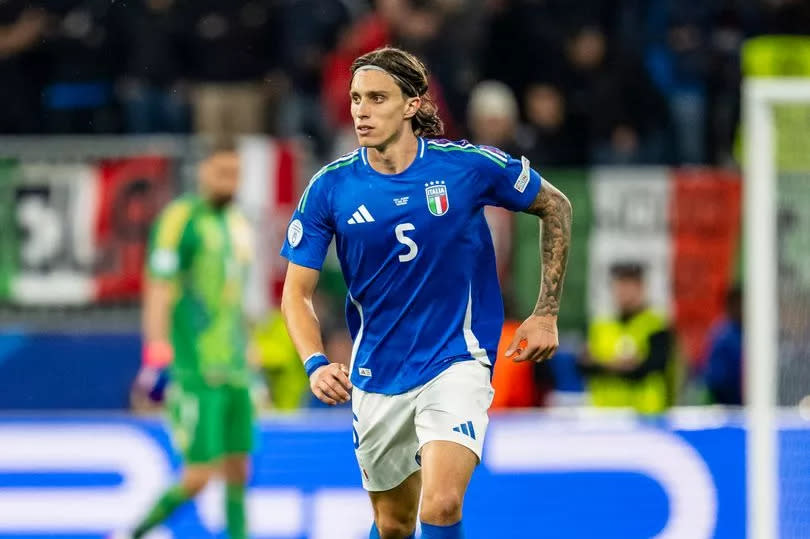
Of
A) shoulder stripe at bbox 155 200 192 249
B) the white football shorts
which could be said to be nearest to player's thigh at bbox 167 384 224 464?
shoulder stripe at bbox 155 200 192 249

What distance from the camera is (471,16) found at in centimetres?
1235

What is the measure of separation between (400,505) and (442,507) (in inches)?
20.4

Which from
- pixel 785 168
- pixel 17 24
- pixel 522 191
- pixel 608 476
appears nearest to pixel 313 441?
pixel 608 476

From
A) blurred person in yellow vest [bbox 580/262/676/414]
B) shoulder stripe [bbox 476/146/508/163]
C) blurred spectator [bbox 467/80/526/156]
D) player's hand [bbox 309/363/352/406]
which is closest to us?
player's hand [bbox 309/363/352/406]

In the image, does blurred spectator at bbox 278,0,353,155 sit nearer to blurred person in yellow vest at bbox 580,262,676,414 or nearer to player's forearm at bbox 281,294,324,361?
blurred person in yellow vest at bbox 580,262,676,414

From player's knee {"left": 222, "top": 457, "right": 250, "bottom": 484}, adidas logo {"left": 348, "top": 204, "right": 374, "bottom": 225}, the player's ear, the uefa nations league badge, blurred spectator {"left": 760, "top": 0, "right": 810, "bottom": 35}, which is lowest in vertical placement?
player's knee {"left": 222, "top": 457, "right": 250, "bottom": 484}

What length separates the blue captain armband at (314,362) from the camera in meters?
4.97

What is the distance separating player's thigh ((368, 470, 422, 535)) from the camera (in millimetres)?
5465

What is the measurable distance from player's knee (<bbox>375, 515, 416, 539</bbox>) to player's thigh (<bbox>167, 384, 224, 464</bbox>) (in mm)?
2730

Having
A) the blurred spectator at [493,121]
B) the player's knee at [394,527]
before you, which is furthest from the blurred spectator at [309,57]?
the player's knee at [394,527]

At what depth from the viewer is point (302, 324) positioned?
518 cm

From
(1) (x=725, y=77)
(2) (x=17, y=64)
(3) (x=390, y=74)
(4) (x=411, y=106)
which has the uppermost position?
(2) (x=17, y=64)

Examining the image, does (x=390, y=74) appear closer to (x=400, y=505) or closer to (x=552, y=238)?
(x=552, y=238)

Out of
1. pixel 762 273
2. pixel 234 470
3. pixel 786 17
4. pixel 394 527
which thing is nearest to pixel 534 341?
pixel 394 527
